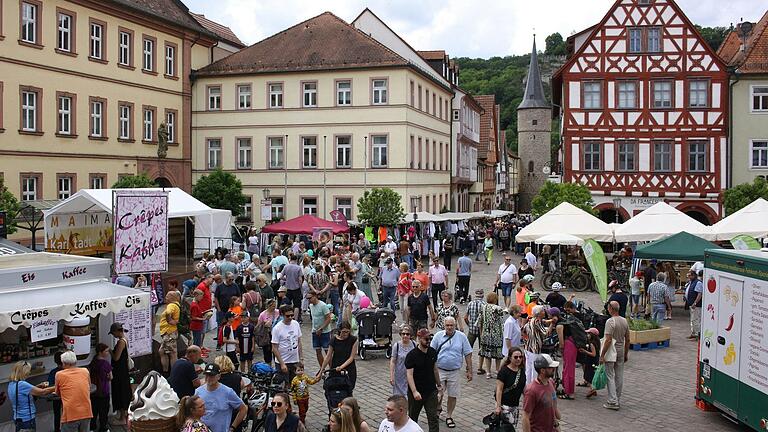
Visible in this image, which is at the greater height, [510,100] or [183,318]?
[510,100]

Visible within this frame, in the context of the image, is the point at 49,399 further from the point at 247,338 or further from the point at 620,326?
the point at 620,326

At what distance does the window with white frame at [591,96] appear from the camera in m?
40.8

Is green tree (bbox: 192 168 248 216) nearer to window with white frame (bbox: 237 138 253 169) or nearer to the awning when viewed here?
window with white frame (bbox: 237 138 253 169)

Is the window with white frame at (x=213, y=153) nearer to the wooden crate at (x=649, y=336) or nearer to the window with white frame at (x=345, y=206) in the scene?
the window with white frame at (x=345, y=206)

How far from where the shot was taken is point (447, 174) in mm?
49938

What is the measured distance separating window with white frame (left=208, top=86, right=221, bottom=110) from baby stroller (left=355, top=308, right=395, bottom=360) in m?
29.7

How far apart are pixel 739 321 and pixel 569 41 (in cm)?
3760

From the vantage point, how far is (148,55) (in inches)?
1517

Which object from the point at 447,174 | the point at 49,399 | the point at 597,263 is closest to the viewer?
the point at 49,399

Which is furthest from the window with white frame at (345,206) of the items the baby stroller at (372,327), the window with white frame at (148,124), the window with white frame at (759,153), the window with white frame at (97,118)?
the baby stroller at (372,327)

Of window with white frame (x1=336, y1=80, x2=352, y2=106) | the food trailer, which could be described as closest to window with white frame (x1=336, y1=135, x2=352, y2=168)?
window with white frame (x1=336, y1=80, x2=352, y2=106)

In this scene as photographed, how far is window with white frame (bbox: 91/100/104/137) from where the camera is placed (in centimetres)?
3503

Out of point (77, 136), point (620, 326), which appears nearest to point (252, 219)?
point (77, 136)

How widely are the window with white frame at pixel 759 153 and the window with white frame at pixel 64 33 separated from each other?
32931 millimetres
